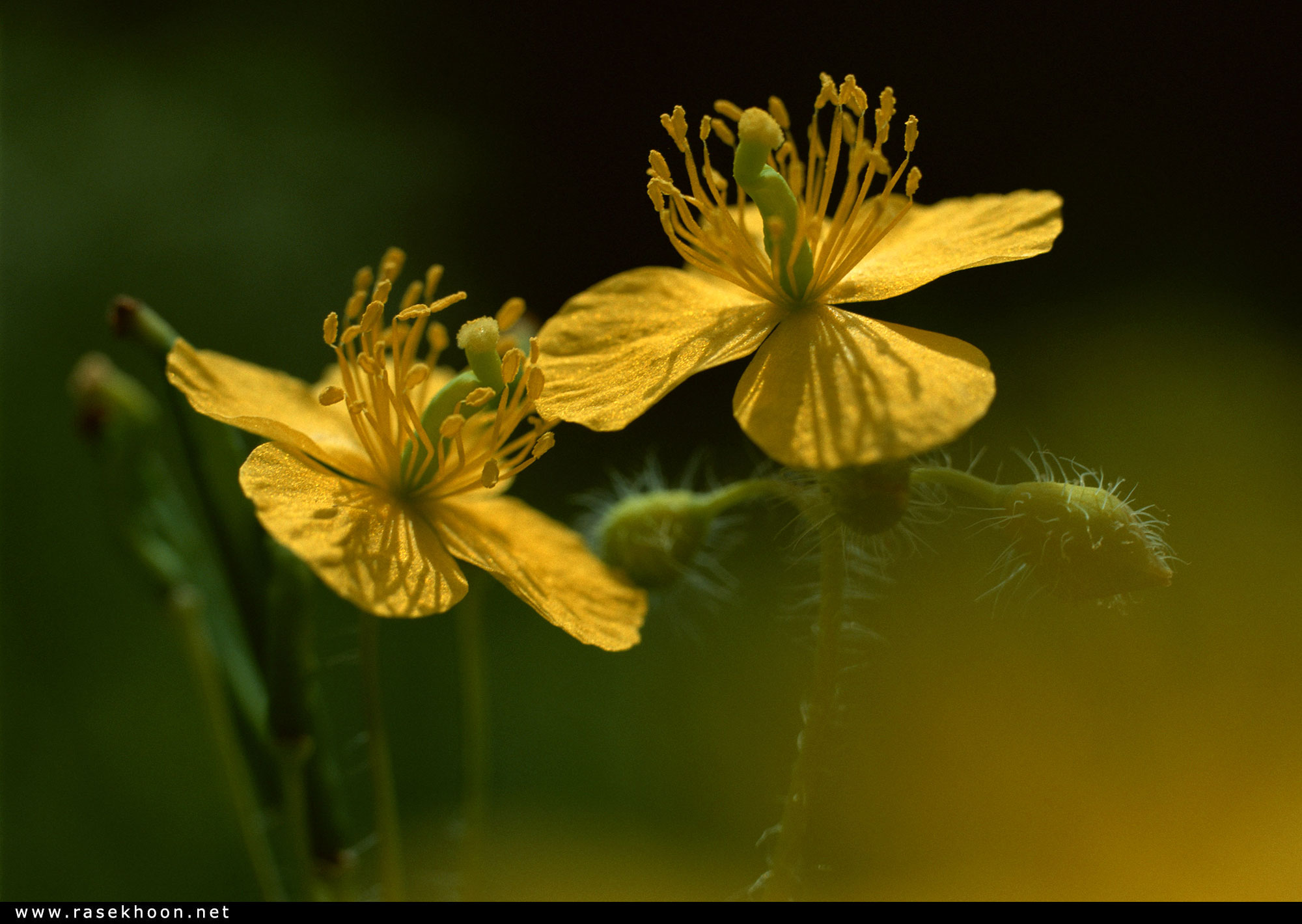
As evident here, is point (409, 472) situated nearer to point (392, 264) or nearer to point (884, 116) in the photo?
point (392, 264)

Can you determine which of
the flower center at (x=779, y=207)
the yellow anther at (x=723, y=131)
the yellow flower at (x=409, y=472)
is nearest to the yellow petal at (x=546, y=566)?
the yellow flower at (x=409, y=472)

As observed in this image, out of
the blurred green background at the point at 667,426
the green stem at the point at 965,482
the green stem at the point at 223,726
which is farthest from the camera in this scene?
the blurred green background at the point at 667,426

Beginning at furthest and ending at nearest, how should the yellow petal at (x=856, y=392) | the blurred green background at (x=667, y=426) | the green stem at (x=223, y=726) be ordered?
1. the blurred green background at (x=667, y=426)
2. the green stem at (x=223, y=726)
3. the yellow petal at (x=856, y=392)

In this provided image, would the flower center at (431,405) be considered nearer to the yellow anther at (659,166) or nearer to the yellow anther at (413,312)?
the yellow anther at (413,312)

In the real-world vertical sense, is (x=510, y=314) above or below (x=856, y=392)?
above

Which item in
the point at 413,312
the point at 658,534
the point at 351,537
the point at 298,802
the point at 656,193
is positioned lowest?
the point at 298,802

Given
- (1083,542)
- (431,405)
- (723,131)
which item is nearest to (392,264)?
(431,405)
